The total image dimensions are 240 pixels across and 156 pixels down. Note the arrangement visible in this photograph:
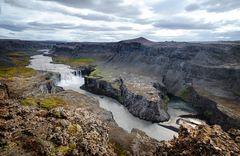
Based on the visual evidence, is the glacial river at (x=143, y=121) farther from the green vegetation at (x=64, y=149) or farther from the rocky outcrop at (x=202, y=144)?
the green vegetation at (x=64, y=149)

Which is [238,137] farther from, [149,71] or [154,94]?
[149,71]

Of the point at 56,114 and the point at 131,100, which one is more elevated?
the point at 56,114

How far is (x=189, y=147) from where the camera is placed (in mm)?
35875

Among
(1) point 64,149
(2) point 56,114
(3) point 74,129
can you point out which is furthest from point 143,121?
(1) point 64,149

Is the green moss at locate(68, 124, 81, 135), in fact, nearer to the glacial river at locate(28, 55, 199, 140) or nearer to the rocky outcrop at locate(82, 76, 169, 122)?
the glacial river at locate(28, 55, 199, 140)

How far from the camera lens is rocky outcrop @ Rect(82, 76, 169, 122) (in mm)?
85750

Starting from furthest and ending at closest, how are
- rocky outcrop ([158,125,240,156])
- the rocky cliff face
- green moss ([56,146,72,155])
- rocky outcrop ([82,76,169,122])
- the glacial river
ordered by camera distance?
1. the rocky cliff face
2. rocky outcrop ([82,76,169,122])
3. the glacial river
4. rocky outcrop ([158,125,240,156])
5. green moss ([56,146,72,155])

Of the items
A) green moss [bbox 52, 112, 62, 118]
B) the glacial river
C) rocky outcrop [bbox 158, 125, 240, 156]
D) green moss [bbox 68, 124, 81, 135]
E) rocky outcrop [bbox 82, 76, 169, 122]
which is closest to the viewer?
rocky outcrop [bbox 158, 125, 240, 156]

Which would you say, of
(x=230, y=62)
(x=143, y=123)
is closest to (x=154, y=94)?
(x=143, y=123)

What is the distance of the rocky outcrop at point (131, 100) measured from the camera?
3376 inches

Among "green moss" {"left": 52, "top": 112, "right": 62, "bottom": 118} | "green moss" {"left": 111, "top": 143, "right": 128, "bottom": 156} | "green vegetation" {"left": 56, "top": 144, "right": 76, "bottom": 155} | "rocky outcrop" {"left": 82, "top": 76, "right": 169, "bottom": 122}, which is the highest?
"green moss" {"left": 52, "top": 112, "right": 62, "bottom": 118}

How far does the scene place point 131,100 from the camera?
9762 cm

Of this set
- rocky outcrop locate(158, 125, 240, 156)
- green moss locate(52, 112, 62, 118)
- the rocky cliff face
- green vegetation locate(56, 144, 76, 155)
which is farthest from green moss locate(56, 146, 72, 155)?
the rocky cliff face

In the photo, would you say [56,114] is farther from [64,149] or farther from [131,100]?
[131,100]
